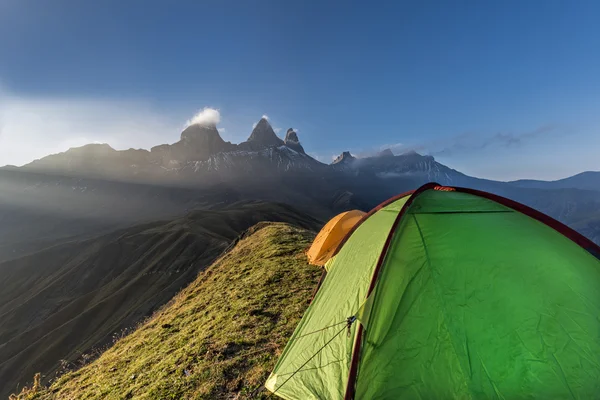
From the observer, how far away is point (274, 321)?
11.0 m

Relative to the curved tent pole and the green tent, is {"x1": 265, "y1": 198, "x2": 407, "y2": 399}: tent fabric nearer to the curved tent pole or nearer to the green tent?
the green tent

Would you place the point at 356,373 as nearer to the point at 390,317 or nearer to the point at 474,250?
the point at 390,317

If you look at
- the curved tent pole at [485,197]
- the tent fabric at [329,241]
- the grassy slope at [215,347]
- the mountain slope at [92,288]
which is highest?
the curved tent pole at [485,197]

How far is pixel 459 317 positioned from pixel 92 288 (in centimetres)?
10768

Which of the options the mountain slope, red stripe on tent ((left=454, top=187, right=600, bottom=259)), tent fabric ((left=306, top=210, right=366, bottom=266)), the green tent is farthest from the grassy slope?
the mountain slope

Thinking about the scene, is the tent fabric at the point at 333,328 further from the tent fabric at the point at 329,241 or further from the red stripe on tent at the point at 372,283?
the tent fabric at the point at 329,241

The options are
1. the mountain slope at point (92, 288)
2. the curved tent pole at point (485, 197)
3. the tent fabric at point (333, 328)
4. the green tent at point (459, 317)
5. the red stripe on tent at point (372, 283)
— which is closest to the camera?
the green tent at point (459, 317)

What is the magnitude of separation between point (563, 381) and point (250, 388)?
6.22m

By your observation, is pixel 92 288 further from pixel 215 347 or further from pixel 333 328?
pixel 333 328

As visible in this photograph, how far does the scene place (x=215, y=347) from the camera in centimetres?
980

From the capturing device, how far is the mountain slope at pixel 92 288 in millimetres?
52562

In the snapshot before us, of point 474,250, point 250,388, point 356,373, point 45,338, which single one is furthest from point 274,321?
point 45,338

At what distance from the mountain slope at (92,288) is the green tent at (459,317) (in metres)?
54.7

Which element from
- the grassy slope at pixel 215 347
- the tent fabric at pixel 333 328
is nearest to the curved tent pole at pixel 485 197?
the tent fabric at pixel 333 328
